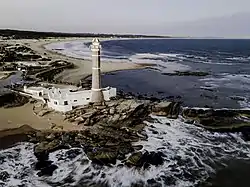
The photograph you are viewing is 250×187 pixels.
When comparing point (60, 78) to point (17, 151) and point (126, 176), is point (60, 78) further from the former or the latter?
point (126, 176)

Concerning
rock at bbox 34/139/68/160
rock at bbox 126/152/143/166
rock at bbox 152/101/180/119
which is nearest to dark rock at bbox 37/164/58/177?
rock at bbox 34/139/68/160

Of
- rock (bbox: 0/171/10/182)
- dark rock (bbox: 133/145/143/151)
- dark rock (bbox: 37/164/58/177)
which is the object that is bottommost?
rock (bbox: 0/171/10/182)

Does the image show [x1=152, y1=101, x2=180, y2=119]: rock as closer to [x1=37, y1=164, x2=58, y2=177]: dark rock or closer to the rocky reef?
the rocky reef

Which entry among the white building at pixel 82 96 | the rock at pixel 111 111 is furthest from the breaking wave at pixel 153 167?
the white building at pixel 82 96

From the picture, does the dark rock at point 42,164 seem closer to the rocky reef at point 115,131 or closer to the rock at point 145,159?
the rocky reef at point 115,131

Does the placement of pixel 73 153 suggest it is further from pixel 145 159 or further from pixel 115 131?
pixel 145 159

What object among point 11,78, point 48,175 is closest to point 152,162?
point 48,175

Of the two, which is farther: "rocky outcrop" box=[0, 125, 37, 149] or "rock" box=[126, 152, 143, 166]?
"rocky outcrop" box=[0, 125, 37, 149]
